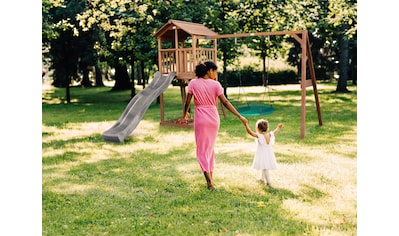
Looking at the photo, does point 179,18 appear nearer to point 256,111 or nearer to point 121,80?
point 256,111

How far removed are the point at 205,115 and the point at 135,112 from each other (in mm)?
5234

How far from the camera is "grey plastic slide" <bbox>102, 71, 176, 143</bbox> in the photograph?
10.0 meters

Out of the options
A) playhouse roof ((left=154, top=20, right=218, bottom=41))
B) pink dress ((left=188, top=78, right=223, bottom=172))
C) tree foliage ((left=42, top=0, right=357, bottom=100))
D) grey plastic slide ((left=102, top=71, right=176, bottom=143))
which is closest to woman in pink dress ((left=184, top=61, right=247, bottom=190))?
pink dress ((left=188, top=78, right=223, bottom=172))

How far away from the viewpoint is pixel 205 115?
590 cm

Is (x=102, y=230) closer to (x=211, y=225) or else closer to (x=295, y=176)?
(x=211, y=225)

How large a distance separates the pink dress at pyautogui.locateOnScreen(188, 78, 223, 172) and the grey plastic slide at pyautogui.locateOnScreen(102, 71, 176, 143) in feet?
14.1

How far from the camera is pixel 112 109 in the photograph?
17.5m

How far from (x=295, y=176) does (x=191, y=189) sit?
169 centimetres

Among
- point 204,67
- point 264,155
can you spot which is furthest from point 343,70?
point 204,67

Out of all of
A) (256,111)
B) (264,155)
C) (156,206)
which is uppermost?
(256,111)

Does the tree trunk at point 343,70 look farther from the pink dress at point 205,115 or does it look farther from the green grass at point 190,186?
the pink dress at point 205,115

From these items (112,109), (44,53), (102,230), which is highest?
(44,53)

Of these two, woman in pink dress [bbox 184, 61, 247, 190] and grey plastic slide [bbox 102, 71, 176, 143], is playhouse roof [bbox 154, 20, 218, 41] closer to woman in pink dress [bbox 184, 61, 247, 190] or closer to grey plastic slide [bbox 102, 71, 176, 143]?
grey plastic slide [bbox 102, 71, 176, 143]
